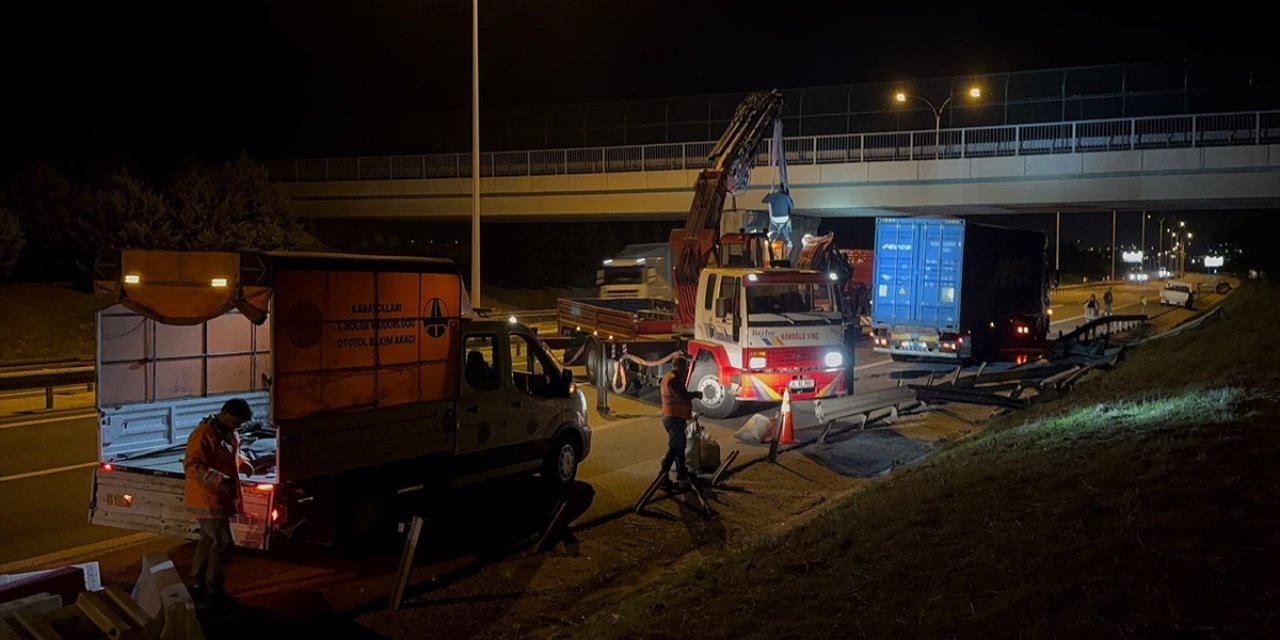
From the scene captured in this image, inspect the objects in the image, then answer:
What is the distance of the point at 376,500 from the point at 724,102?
A: 39.9m

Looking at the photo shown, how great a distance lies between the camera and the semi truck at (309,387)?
7.65 metres

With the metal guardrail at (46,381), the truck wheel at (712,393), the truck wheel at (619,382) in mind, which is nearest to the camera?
the truck wheel at (712,393)

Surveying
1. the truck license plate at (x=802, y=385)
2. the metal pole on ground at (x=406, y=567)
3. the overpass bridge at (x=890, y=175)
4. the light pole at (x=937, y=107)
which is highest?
the light pole at (x=937, y=107)

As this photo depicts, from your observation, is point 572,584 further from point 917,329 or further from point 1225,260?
A: point 1225,260

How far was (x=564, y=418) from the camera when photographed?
35.8ft

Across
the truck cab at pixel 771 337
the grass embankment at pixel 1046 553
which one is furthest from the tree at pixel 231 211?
the grass embankment at pixel 1046 553

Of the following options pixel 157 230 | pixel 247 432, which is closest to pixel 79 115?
pixel 157 230

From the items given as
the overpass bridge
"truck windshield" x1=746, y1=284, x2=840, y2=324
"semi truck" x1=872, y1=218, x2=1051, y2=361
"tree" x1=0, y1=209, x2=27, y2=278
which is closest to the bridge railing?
the overpass bridge

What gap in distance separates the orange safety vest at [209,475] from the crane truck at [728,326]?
7.56 metres

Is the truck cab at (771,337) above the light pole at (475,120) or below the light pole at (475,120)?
below

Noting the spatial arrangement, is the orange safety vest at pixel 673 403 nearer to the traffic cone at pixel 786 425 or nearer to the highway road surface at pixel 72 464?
the highway road surface at pixel 72 464

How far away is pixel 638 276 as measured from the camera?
34594 millimetres

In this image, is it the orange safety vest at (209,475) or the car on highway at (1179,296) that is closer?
the orange safety vest at (209,475)

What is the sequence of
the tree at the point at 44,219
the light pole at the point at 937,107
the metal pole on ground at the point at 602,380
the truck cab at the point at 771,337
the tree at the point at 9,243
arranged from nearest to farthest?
the truck cab at the point at 771,337 → the metal pole on ground at the point at 602,380 → the tree at the point at 9,243 → the light pole at the point at 937,107 → the tree at the point at 44,219
